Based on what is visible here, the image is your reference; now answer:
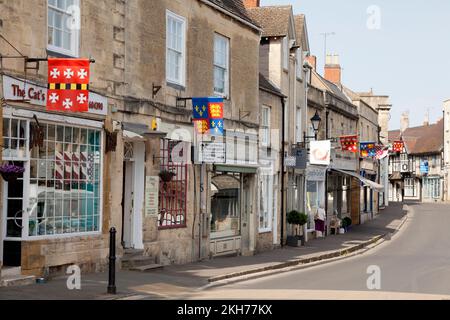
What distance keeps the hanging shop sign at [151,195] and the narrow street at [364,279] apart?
2915mm

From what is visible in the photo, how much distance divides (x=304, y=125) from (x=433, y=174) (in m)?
54.8

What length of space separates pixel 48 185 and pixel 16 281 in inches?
84.9

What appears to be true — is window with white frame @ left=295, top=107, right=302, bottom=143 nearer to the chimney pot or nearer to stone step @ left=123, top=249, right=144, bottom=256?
stone step @ left=123, top=249, right=144, bottom=256

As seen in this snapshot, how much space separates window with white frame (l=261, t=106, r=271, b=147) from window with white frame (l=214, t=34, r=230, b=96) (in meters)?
4.31

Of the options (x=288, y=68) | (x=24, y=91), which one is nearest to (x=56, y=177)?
(x=24, y=91)

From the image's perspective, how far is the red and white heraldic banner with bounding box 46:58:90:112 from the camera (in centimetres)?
1341

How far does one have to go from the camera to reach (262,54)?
92.9 ft

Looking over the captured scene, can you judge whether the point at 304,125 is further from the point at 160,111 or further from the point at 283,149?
the point at 160,111

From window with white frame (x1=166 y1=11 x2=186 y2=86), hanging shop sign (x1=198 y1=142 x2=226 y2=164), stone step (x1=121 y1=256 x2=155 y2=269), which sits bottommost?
stone step (x1=121 y1=256 x2=155 y2=269)

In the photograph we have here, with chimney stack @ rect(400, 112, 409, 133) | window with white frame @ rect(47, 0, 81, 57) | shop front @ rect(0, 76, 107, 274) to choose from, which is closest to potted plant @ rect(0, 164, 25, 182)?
shop front @ rect(0, 76, 107, 274)

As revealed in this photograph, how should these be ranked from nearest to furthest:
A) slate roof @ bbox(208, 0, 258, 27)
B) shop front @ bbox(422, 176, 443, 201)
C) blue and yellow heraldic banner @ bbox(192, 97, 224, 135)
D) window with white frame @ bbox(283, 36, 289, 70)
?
1. blue and yellow heraldic banner @ bbox(192, 97, 224, 135)
2. slate roof @ bbox(208, 0, 258, 27)
3. window with white frame @ bbox(283, 36, 289, 70)
4. shop front @ bbox(422, 176, 443, 201)

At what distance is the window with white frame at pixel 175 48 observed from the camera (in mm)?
18781

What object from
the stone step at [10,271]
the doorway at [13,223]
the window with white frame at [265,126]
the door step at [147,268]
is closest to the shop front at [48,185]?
the doorway at [13,223]

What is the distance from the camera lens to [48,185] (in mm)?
14492
